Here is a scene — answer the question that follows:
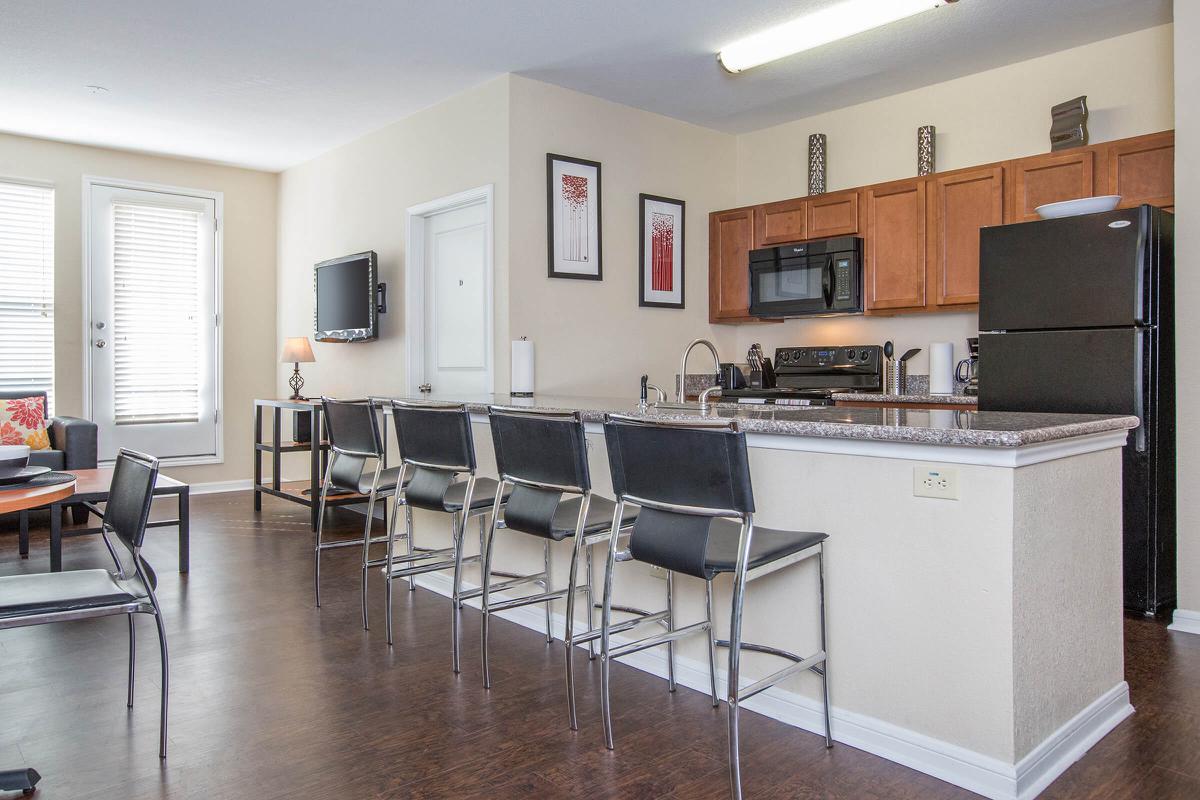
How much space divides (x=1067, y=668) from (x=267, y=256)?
6726 mm

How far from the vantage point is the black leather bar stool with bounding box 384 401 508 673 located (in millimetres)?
2934

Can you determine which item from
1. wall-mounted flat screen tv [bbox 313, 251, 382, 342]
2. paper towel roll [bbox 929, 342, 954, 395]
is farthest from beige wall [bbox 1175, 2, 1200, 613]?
wall-mounted flat screen tv [bbox 313, 251, 382, 342]

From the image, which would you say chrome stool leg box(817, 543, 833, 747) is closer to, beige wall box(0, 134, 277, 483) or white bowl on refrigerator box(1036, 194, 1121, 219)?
white bowl on refrigerator box(1036, 194, 1121, 219)

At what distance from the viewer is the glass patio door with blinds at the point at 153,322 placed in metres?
6.25

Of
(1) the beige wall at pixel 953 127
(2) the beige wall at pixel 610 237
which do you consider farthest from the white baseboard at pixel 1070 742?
(2) the beige wall at pixel 610 237

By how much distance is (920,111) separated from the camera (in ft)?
16.1

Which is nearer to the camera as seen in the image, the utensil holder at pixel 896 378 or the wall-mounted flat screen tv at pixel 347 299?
the utensil holder at pixel 896 378

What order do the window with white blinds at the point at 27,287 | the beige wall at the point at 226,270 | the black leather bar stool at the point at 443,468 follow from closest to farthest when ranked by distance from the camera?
the black leather bar stool at the point at 443,468 → the window with white blinds at the point at 27,287 → the beige wall at the point at 226,270

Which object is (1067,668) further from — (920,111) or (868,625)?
(920,111)

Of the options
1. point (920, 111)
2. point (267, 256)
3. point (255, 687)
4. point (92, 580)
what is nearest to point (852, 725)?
point (255, 687)

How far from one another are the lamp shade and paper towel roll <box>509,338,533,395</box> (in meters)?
2.36

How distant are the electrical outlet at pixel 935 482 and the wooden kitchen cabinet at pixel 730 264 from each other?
136 inches

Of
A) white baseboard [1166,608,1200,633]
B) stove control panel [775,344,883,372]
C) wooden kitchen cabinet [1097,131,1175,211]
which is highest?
wooden kitchen cabinet [1097,131,1175,211]

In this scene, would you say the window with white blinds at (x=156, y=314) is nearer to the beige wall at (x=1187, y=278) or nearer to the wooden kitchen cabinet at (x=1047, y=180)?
the wooden kitchen cabinet at (x=1047, y=180)
